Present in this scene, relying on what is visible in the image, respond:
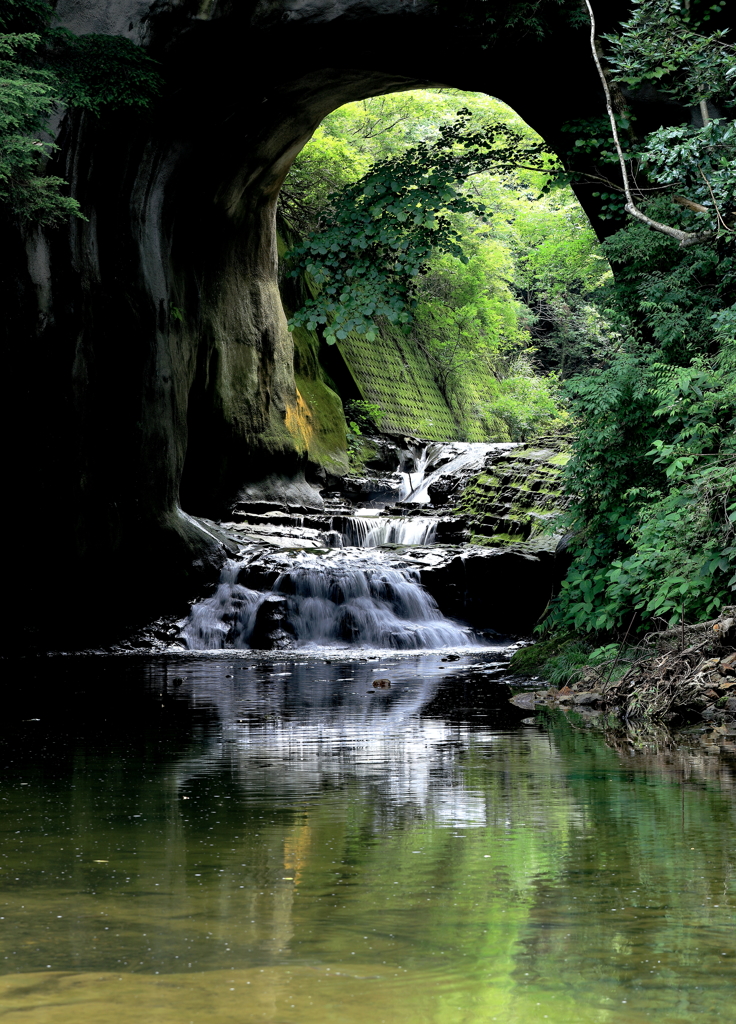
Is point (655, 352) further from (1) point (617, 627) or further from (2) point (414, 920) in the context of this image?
(2) point (414, 920)

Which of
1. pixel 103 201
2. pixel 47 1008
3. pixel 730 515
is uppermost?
pixel 103 201

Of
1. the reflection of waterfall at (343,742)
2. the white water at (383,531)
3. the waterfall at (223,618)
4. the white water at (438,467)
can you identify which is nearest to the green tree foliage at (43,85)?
the reflection of waterfall at (343,742)

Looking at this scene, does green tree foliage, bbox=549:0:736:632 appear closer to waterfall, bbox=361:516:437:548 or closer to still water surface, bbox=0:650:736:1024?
still water surface, bbox=0:650:736:1024

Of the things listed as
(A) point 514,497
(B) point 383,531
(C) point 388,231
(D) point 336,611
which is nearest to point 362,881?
(C) point 388,231

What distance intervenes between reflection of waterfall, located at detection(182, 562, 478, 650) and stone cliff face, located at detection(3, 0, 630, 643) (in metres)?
0.65

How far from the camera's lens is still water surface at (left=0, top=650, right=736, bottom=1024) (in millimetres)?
2199

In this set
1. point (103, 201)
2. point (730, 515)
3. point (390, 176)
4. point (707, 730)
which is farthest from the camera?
point (103, 201)

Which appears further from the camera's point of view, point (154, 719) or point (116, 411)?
point (116, 411)

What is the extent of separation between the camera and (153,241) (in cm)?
1493

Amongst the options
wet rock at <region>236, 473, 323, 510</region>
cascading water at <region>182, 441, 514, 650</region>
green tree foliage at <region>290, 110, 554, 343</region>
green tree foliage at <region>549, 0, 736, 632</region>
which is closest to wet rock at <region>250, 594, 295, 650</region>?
cascading water at <region>182, 441, 514, 650</region>

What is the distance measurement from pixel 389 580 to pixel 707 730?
937 centimetres

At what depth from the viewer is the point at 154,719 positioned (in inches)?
287

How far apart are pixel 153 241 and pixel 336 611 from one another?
5812mm

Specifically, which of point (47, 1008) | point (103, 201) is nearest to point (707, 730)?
point (47, 1008)
